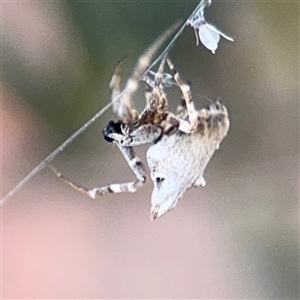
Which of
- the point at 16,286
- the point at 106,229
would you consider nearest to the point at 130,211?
the point at 106,229

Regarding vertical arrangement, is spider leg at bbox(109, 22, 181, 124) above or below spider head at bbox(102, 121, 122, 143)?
above

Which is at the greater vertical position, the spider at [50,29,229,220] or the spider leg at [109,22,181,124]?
the spider leg at [109,22,181,124]

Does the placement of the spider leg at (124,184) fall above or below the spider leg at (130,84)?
below

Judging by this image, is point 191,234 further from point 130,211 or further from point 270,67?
point 270,67
